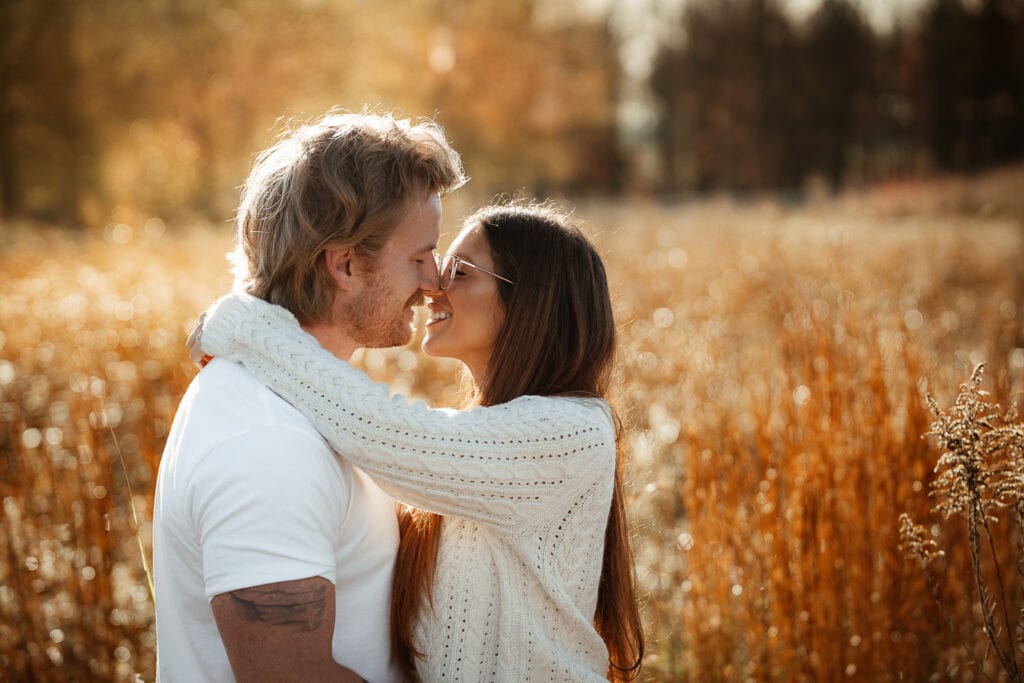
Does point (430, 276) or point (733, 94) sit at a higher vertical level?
point (733, 94)

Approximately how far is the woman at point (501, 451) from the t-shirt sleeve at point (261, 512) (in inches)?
6.2

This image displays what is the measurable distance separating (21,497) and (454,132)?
81.5 feet

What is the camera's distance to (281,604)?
1.53 meters

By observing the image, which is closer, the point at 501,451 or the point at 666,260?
the point at 501,451

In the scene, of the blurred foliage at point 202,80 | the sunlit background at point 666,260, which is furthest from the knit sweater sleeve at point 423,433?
the blurred foliage at point 202,80

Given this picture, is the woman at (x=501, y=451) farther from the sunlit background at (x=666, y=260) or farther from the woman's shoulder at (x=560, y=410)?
the sunlit background at (x=666, y=260)

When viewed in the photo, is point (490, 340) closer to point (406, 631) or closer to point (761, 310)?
point (406, 631)

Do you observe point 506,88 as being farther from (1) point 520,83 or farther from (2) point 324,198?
(2) point 324,198

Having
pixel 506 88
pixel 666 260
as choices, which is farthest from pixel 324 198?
pixel 506 88

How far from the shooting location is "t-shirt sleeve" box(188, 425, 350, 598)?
150 cm

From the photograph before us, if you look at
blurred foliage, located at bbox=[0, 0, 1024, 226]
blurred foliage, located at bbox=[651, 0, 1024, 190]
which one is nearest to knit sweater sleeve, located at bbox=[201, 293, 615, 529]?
blurred foliage, located at bbox=[0, 0, 1024, 226]

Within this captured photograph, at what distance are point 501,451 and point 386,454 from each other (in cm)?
25

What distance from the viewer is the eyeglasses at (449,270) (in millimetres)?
2209

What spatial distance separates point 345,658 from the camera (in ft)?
6.19
